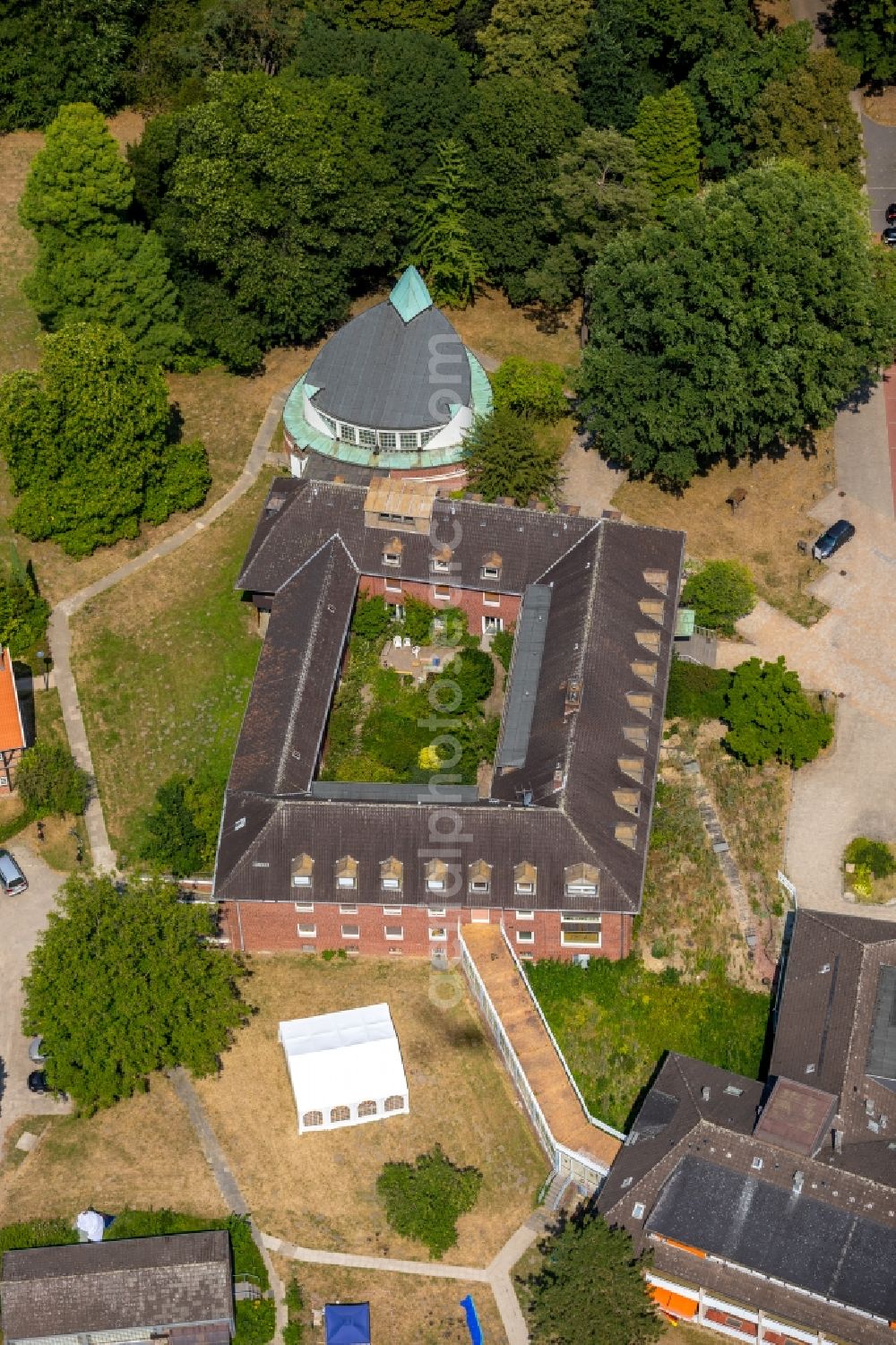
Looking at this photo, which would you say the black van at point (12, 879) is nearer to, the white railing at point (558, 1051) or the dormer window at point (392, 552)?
the white railing at point (558, 1051)

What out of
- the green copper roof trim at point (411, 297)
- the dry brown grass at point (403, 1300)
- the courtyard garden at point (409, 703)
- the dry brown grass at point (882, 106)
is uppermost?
the dry brown grass at point (882, 106)

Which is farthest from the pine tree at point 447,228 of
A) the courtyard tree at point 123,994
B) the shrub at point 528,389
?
the courtyard tree at point 123,994

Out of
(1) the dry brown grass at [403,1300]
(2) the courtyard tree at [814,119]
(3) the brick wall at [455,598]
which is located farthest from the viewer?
(2) the courtyard tree at [814,119]

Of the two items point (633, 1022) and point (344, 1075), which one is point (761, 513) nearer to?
point (633, 1022)

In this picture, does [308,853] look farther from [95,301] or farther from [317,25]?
[317,25]

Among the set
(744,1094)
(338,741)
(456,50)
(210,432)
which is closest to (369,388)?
(210,432)

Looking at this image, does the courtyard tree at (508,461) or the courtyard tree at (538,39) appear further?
the courtyard tree at (538,39)
